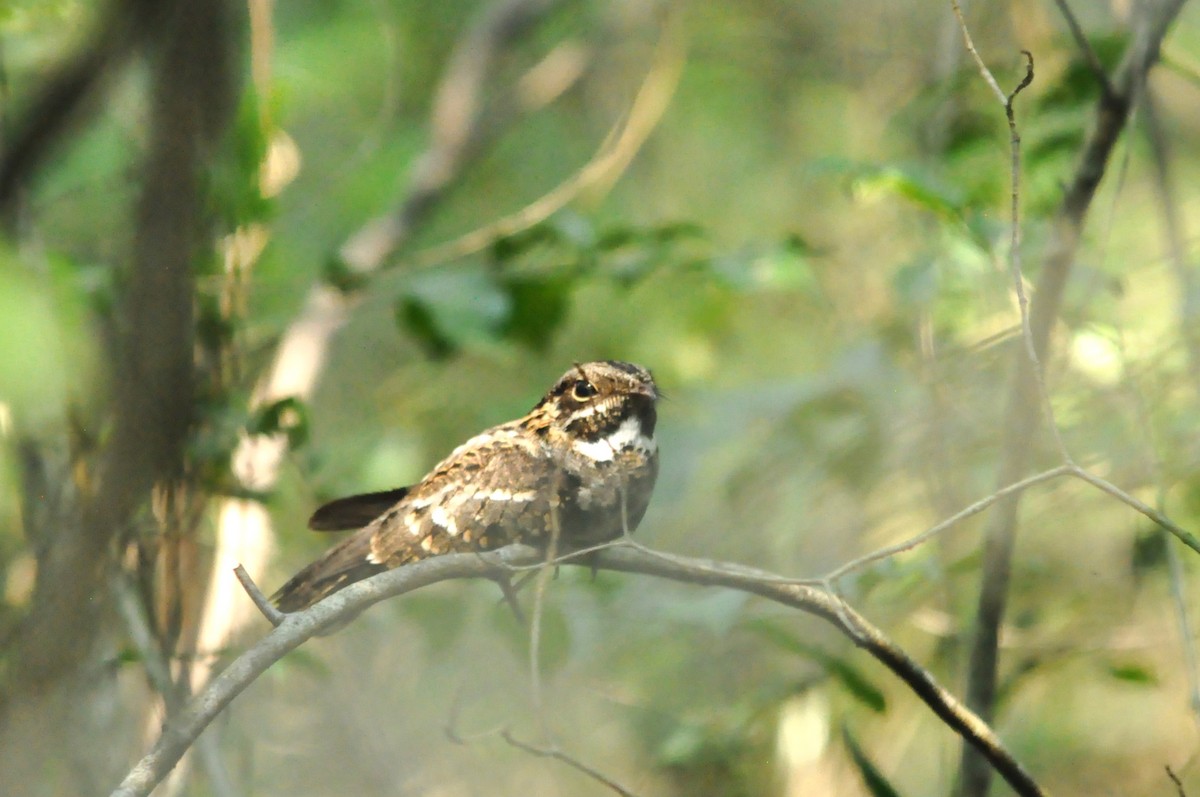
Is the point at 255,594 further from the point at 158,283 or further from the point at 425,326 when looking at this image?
the point at 425,326

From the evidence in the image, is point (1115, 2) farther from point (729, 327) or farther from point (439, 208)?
point (439, 208)

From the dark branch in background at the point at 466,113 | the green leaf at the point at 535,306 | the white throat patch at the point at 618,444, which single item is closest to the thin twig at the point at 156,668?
the white throat patch at the point at 618,444

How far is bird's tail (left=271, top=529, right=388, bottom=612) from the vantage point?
3271 millimetres

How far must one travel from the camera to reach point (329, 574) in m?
3.27

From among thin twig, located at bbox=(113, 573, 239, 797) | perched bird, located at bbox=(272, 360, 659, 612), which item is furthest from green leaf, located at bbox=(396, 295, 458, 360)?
thin twig, located at bbox=(113, 573, 239, 797)

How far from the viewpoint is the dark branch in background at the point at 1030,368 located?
3.18 metres

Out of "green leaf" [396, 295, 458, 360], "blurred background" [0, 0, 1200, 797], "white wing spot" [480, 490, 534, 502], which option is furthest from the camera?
"green leaf" [396, 295, 458, 360]

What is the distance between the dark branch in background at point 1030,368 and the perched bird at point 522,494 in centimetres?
86

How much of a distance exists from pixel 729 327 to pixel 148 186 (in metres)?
5.36

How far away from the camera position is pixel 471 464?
352cm

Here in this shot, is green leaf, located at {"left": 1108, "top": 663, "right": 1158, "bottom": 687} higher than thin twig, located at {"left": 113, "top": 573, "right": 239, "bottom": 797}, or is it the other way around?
thin twig, located at {"left": 113, "top": 573, "right": 239, "bottom": 797}

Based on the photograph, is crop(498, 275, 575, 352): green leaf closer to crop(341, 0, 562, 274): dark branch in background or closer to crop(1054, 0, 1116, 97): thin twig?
crop(1054, 0, 1116, 97): thin twig

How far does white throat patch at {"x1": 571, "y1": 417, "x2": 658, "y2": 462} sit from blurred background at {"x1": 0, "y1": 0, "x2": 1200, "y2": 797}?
1.13 ft

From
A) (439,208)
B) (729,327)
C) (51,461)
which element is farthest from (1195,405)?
(439,208)
